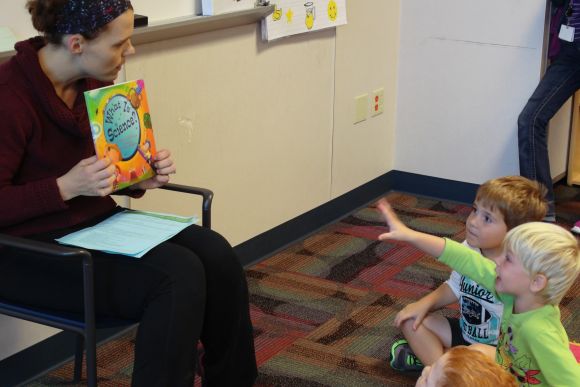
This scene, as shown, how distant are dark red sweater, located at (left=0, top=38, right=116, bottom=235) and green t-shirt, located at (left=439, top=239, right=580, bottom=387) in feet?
3.04

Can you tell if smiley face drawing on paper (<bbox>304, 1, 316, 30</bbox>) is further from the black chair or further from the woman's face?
the black chair

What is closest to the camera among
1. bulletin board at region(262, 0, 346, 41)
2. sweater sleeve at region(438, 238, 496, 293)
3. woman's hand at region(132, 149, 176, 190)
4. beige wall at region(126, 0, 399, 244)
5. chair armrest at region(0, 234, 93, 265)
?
chair armrest at region(0, 234, 93, 265)

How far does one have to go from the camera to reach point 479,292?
8.09 ft

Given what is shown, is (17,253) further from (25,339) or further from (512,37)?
(512,37)

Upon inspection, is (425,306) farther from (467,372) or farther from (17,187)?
(17,187)

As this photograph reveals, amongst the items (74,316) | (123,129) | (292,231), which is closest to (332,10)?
(292,231)

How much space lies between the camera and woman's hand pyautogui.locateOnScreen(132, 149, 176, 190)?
2.29 meters

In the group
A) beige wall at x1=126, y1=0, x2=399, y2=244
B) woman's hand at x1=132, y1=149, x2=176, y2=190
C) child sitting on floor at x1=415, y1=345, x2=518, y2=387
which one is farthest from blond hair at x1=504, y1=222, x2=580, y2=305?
beige wall at x1=126, y1=0, x2=399, y2=244

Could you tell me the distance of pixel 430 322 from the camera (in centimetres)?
264

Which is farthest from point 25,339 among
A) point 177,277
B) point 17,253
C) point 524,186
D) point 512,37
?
point 512,37

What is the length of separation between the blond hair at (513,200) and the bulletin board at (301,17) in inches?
46.5

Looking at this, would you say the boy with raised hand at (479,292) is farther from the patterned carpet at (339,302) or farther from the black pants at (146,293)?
the black pants at (146,293)

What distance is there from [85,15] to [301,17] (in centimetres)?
153

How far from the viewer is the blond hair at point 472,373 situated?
166 cm
